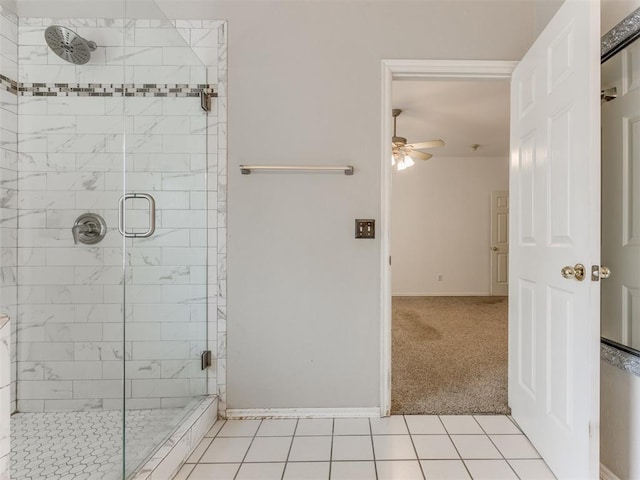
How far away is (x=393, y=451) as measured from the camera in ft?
4.86

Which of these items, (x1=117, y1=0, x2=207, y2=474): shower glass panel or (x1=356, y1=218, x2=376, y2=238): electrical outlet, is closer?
(x1=117, y1=0, x2=207, y2=474): shower glass panel

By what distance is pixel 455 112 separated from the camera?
352 cm

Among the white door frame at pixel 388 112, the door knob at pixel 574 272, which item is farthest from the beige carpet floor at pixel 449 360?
the door knob at pixel 574 272

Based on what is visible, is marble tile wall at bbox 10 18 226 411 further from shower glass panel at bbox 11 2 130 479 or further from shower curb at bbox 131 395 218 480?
shower curb at bbox 131 395 218 480

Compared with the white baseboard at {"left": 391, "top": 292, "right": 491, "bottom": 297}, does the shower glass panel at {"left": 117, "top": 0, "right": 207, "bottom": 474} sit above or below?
above

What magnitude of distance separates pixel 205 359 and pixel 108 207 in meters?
1.00

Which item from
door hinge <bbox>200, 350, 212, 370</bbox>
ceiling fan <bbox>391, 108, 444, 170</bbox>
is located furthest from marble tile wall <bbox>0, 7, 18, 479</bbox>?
ceiling fan <bbox>391, 108, 444, 170</bbox>

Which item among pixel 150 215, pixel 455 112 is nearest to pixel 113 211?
pixel 150 215

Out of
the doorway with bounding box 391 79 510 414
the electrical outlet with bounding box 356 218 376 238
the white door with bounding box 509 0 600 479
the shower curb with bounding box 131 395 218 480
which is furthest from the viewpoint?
the doorway with bounding box 391 79 510 414

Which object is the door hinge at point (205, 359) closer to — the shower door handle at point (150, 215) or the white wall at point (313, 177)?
the white wall at point (313, 177)

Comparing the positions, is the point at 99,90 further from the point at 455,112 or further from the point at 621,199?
the point at 455,112

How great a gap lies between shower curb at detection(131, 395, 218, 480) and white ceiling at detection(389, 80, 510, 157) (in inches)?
95.6

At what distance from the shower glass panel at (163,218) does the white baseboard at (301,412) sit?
260 millimetres

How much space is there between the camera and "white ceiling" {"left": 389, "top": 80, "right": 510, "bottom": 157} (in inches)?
114
